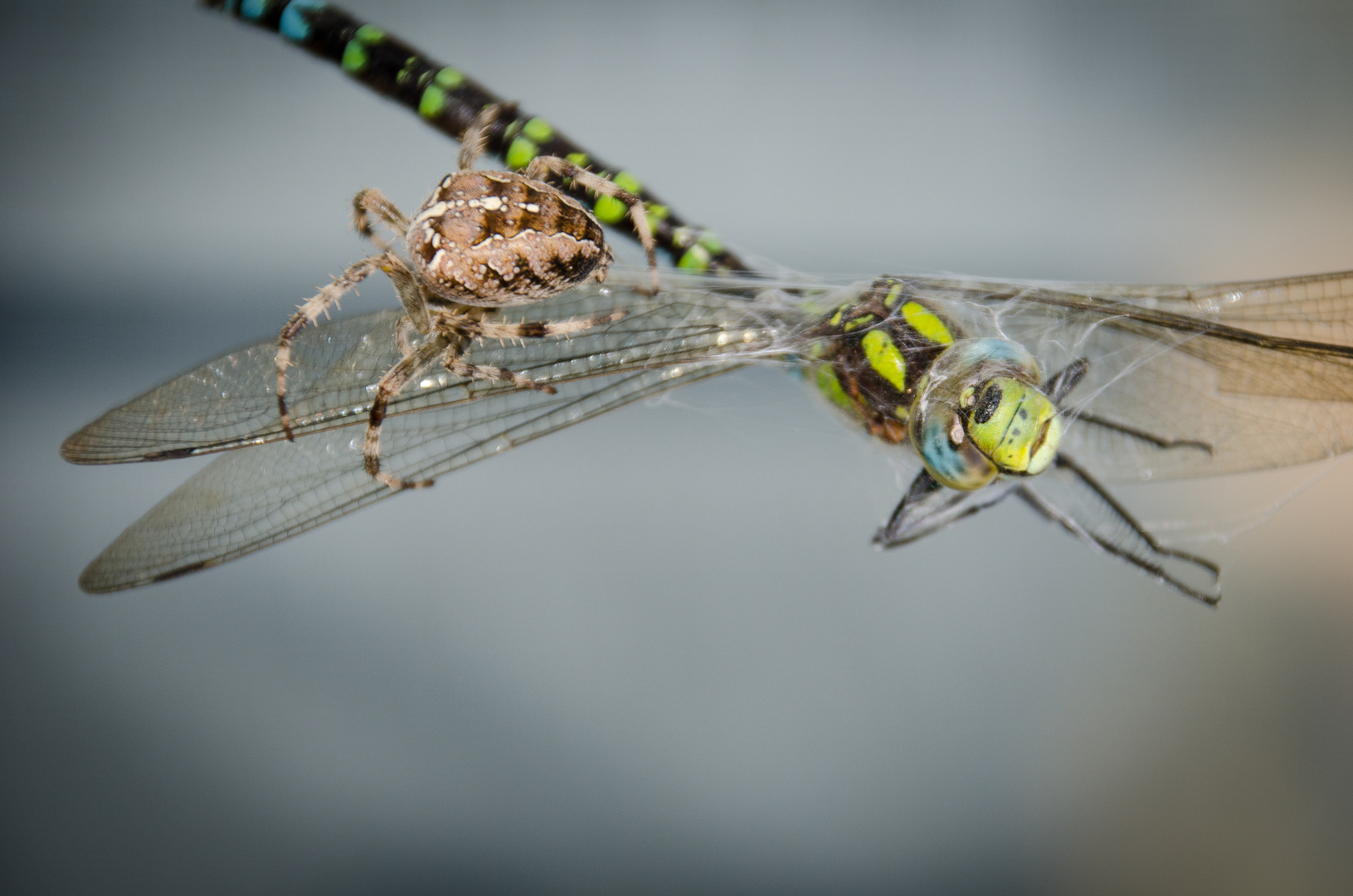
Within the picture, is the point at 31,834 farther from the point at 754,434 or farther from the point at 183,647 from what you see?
the point at 754,434

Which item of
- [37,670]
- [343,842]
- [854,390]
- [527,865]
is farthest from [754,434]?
[37,670]

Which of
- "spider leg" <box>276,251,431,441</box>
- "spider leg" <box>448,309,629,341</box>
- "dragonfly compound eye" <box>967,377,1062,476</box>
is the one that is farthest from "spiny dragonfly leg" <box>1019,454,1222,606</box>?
"spider leg" <box>276,251,431,441</box>

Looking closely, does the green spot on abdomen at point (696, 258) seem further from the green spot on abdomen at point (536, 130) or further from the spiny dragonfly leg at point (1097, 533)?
the spiny dragonfly leg at point (1097, 533)

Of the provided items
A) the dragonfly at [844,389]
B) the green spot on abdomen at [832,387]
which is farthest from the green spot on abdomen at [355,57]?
the green spot on abdomen at [832,387]

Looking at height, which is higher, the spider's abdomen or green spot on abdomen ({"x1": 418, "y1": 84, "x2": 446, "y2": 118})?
green spot on abdomen ({"x1": 418, "y1": 84, "x2": 446, "y2": 118})

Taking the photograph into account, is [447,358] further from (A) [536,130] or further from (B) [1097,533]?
(B) [1097,533]

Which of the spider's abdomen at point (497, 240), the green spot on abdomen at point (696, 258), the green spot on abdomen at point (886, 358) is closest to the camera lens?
the spider's abdomen at point (497, 240)

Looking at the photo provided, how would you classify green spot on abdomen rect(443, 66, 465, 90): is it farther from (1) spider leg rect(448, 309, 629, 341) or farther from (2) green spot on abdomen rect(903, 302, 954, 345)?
(2) green spot on abdomen rect(903, 302, 954, 345)
